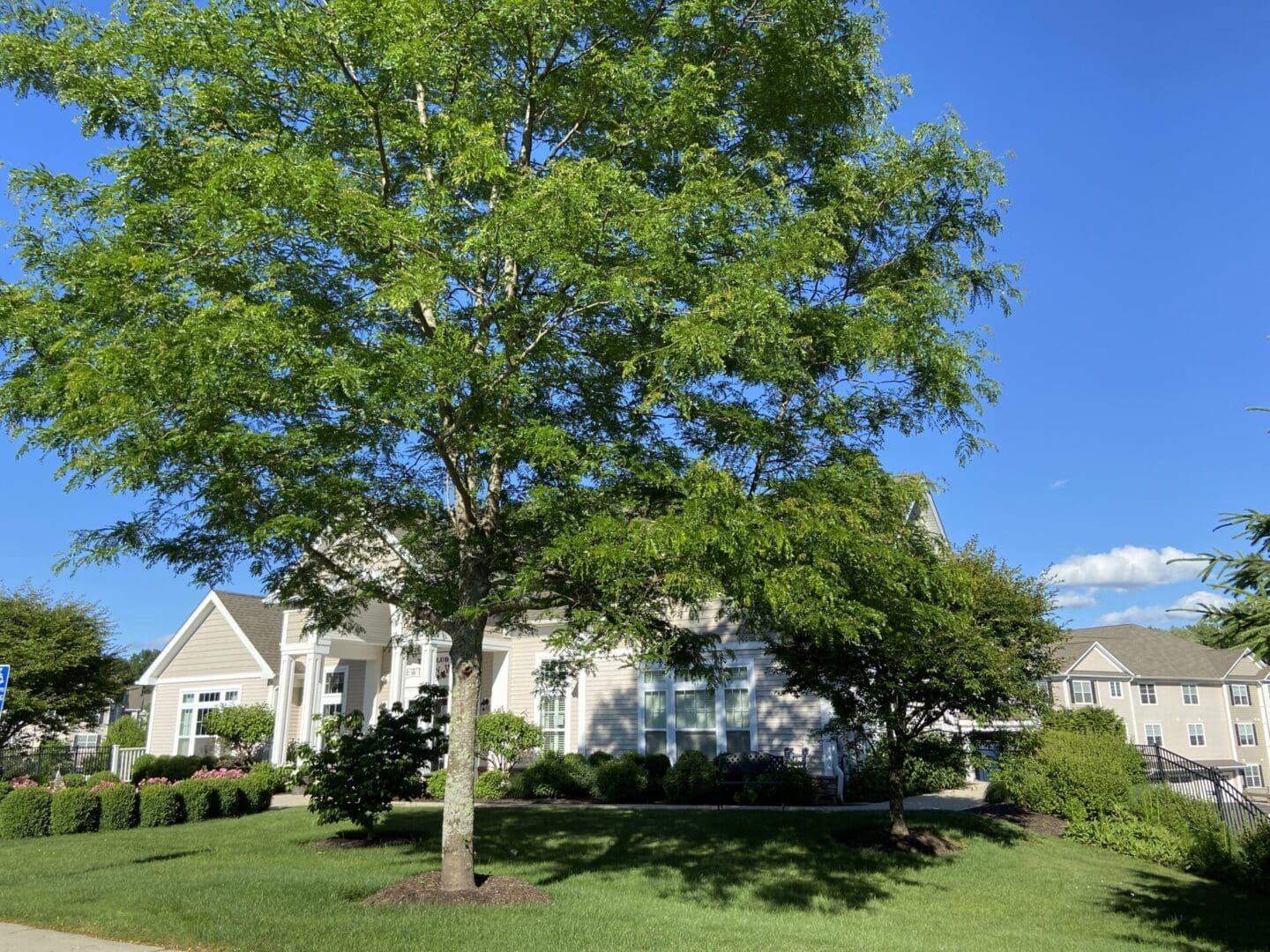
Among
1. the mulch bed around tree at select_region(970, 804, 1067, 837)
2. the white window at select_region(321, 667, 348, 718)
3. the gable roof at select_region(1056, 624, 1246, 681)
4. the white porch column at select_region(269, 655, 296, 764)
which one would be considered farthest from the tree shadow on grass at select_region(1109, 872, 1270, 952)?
the gable roof at select_region(1056, 624, 1246, 681)

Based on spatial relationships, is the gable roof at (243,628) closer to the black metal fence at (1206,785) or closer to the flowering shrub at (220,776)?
the flowering shrub at (220,776)

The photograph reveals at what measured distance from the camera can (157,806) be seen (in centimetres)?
1594

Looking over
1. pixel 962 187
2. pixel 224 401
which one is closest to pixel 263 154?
pixel 224 401

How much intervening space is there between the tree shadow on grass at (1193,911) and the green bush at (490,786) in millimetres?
12393

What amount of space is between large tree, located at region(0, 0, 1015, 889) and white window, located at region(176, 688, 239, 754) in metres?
18.7

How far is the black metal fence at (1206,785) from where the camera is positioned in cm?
1506

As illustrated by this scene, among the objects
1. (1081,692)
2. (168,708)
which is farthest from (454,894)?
(1081,692)

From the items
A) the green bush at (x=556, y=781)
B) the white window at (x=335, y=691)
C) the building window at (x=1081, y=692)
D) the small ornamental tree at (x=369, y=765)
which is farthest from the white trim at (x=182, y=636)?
the building window at (x=1081, y=692)

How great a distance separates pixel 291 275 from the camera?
29.7 ft

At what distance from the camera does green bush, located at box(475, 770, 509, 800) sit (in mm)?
19859

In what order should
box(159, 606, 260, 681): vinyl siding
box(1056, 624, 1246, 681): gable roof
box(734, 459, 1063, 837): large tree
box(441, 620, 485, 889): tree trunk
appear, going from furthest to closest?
box(1056, 624, 1246, 681): gable roof
box(159, 606, 260, 681): vinyl siding
box(441, 620, 485, 889): tree trunk
box(734, 459, 1063, 837): large tree

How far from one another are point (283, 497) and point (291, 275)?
95.9 inches

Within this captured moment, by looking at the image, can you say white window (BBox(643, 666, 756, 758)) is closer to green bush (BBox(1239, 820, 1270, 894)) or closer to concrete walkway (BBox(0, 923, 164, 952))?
green bush (BBox(1239, 820, 1270, 894))

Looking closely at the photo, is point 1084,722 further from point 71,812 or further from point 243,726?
point 243,726
